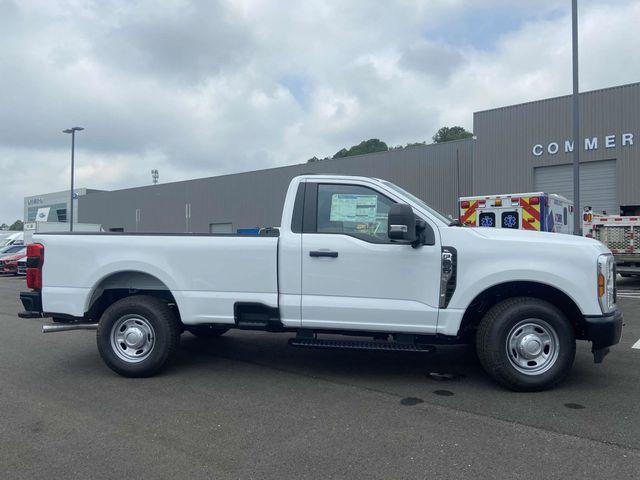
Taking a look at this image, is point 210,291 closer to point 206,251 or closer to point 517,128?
point 206,251

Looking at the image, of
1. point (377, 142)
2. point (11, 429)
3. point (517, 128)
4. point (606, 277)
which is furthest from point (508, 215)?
point (377, 142)

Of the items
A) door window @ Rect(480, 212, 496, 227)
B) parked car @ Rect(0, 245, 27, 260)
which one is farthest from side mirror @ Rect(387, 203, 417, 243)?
parked car @ Rect(0, 245, 27, 260)

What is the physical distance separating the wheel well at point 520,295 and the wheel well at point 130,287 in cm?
309

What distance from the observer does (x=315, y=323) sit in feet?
18.4

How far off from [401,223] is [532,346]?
169 cm

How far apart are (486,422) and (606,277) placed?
1847mm

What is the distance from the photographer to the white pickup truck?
5.20 meters

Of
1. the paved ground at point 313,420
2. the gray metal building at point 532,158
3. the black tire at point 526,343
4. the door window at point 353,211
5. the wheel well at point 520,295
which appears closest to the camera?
the paved ground at point 313,420

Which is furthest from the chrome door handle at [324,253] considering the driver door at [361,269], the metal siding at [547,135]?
the metal siding at [547,135]

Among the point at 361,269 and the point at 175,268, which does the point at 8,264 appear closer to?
the point at 175,268

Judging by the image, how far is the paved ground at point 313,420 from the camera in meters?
3.70

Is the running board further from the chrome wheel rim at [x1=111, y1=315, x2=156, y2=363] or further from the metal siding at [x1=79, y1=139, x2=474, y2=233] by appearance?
the metal siding at [x1=79, y1=139, x2=474, y2=233]

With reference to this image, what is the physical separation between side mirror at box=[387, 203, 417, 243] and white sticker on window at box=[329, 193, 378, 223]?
0.39m

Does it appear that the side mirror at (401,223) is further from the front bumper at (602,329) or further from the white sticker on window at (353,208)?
the front bumper at (602,329)
